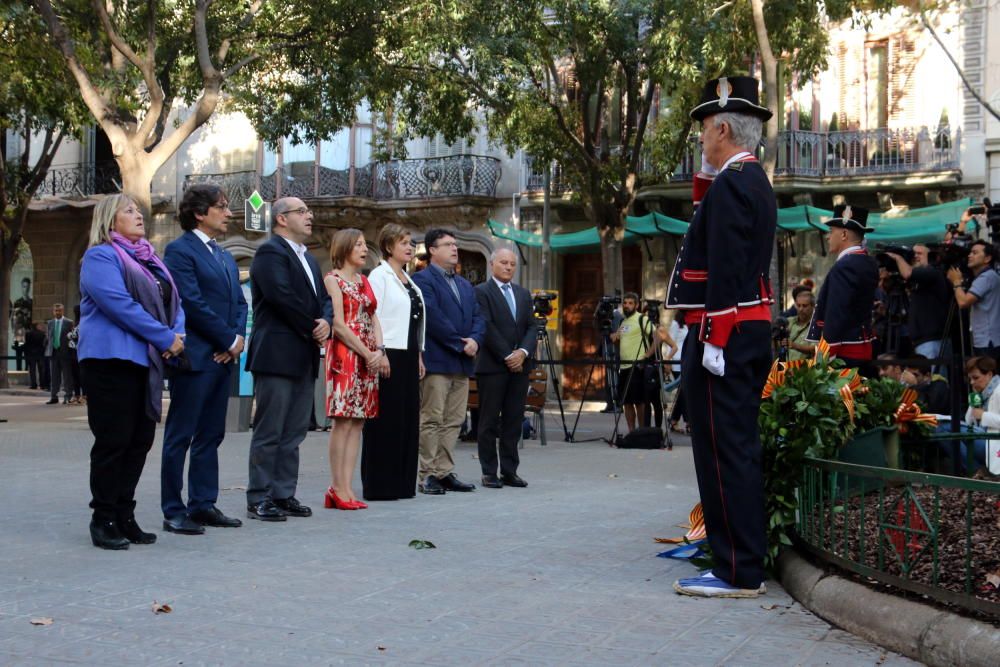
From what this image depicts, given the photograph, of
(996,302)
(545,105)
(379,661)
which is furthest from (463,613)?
(545,105)

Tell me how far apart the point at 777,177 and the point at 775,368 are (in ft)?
68.2

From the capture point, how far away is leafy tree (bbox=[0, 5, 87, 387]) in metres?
20.8

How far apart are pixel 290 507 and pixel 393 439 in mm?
1060

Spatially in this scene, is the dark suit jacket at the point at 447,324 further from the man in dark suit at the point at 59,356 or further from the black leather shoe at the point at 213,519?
the man in dark suit at the point at 59,356

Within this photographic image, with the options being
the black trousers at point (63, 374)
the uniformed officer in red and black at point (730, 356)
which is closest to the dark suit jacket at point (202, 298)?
the uniformed officer in red and black at point (730, 356)

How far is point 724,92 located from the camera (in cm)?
562

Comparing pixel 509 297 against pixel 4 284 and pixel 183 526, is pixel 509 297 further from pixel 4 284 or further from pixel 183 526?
pixel 4 284

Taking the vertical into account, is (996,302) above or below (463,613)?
above

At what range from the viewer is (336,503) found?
8375 mm

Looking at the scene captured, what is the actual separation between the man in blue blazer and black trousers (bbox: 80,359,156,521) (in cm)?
316

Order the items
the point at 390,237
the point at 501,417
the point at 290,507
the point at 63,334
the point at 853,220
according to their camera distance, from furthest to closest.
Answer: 1. the point at 63,334
2. the point at 501,417
3. the point at 390,237
4. the point at 853,220
5. the point at 290,507

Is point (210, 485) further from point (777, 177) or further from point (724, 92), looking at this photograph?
point (777, 177)

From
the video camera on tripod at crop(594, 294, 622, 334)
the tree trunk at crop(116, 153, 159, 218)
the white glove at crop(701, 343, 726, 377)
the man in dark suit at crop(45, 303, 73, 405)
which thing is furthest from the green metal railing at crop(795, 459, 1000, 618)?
the man in dark suit at crop(45, 303, 73, 405)

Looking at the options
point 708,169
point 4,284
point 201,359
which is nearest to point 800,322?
point 201,359
